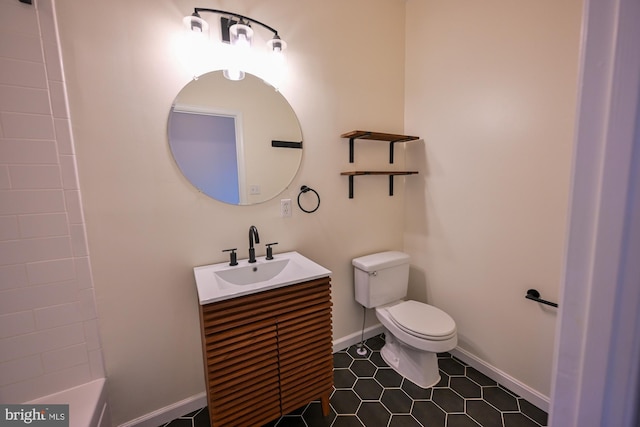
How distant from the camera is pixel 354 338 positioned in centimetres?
217

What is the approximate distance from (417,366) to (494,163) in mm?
1381

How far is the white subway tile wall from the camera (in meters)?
1.07

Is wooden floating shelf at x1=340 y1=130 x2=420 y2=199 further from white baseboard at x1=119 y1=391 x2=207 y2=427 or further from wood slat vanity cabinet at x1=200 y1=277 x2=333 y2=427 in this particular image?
white baseboard at x1=119 y1=391 x2=207 y2=427

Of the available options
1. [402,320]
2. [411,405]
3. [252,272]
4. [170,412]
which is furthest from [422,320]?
[170,412]

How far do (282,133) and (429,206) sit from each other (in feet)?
4.07

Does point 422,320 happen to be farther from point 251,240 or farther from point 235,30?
point 235,30

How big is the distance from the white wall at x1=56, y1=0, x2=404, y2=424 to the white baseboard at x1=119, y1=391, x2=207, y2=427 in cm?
4

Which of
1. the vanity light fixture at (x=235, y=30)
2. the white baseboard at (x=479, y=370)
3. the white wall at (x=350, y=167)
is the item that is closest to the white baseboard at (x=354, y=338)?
the white wall at (x=350, y=167)

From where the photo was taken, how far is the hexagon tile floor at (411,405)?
149cm

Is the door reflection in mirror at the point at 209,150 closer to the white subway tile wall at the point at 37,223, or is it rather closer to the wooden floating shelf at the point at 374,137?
the white subway tile wall at the point at 37,223

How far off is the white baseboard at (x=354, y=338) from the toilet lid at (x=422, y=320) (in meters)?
0.43

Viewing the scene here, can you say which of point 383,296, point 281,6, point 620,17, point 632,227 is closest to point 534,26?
point 281,6

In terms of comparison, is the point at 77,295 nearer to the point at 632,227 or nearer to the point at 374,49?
the point at 632,227

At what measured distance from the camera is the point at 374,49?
201cm
